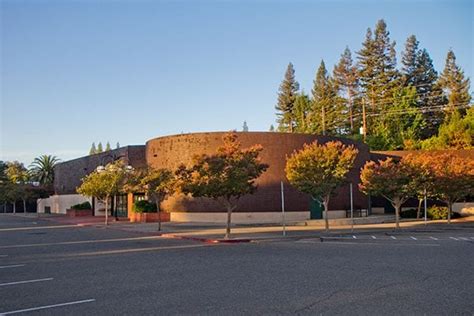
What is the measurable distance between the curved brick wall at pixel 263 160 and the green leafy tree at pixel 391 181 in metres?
7.81

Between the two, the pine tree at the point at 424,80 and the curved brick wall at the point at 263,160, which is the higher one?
the pine tree at the point at 424,80

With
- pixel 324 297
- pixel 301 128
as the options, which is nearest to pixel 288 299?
pixel 324 297

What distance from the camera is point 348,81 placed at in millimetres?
83438

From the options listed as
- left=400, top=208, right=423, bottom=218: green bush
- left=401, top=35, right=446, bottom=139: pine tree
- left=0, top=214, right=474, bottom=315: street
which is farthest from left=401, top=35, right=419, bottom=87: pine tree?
left=0, top=214, right=474, bottom=315: street

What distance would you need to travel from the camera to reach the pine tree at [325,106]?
80.2 metres

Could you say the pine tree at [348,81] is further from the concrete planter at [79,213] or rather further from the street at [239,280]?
the street at [239,280]

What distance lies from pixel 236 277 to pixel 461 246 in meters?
12.7

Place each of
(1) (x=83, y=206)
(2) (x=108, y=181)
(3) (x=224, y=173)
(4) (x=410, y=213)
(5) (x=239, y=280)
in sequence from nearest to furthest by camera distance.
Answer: (5) (x=239, y=280) < (3) (x=224, y=173) < (2) (x=108, y=181) < (4) (x=410, y=213) < (1) (x=83, y=206)

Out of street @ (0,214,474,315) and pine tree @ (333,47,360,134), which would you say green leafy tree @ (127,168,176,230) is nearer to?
street @ (0,214,474,315)

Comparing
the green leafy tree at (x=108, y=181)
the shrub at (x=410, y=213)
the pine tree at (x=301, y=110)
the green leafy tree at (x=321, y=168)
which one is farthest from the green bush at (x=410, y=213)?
the pine tree at (x=301, y=110)

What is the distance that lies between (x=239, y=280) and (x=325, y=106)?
236ft

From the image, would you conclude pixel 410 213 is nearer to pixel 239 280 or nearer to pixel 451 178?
pixel 451 178

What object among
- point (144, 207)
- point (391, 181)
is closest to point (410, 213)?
point (391, 181)

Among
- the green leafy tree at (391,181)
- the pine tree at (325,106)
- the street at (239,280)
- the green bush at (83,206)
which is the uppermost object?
the pine tree at (325,106)
